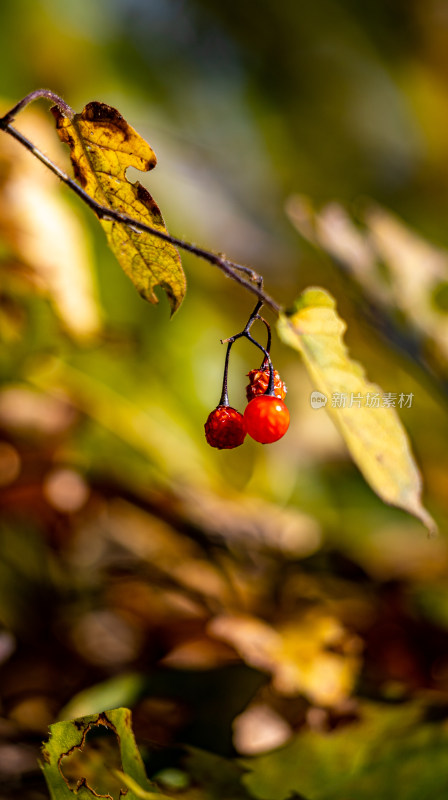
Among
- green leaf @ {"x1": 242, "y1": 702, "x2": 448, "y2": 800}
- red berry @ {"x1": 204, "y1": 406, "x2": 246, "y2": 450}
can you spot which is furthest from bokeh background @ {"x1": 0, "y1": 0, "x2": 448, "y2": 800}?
red berry @ {"x1": 204, "y1": 406, "x2": 246, "y2": 450}

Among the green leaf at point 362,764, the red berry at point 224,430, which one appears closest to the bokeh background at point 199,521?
the green leaf at point 362,764

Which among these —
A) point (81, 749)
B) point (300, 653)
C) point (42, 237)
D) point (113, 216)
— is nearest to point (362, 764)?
point (300, 653)

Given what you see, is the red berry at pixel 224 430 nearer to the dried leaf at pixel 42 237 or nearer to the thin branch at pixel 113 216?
the thin branch at pixel 113 216

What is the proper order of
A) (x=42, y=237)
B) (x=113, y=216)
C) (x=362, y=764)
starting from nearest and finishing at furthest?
(x=113, y=216) < (x=362, y=764) < (x=42, y=237)

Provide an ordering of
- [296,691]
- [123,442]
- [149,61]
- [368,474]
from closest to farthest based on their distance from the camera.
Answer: [368,474] → [296,691] → [123,442] → [149,61]

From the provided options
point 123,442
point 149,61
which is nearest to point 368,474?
point 123,442

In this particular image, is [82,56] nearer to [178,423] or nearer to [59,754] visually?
[178,423]

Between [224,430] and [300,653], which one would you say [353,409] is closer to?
[224,430]
